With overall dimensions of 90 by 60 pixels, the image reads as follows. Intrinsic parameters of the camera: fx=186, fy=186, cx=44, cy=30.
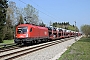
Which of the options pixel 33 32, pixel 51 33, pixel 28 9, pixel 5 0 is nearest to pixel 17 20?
pixel 28 9

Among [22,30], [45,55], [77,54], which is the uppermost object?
[22,30]

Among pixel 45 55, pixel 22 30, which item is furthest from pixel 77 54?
pixel 22 30

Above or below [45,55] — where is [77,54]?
above

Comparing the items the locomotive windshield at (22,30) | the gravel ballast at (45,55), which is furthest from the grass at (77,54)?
the locomotive windshield at (22,30)

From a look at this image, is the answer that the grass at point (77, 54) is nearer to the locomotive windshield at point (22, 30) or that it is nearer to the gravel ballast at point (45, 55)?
the gravel ballast at point (45, 55)

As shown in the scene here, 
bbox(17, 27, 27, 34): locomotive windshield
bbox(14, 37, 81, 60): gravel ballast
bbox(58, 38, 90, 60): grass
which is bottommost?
bbox(14, 37, 81, 60): gravel ballast

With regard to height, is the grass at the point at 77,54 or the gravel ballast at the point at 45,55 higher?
the grass at the point at 77,54

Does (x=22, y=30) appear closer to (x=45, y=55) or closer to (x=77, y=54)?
(x=45, y=55)

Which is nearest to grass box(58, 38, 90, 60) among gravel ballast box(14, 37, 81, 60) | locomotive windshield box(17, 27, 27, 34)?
gravel ballast box(14, 37, 81, 60)

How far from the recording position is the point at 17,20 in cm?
6384

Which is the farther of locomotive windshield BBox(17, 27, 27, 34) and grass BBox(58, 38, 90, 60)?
locomotive windshield BBox(17, 27, 27, 34)

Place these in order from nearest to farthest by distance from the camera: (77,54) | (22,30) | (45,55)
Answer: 1. (77,54)
2. (45,55)
3. (22,30)

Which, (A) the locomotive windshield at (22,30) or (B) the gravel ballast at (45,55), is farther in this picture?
(A) the locomotive windshield at (22,30)

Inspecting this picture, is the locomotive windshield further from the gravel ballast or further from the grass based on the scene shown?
the grass
